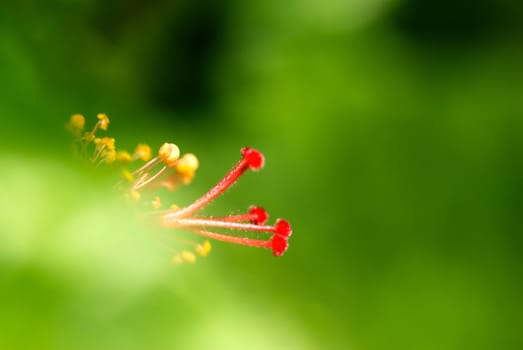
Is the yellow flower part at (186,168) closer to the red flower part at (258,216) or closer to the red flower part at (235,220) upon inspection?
the red flower part at (235,220)

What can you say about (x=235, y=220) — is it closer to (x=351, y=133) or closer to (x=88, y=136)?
(x=88, y=136)

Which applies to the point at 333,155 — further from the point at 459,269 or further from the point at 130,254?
the point at 130,254

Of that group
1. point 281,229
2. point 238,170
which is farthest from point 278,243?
point 238,170

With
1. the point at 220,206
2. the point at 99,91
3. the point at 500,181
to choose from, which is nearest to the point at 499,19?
the point at 500,181

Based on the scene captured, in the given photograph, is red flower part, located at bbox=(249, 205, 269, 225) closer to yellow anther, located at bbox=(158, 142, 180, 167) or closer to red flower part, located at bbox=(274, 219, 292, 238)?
red flower part, located at bbox=(274, 219, 292, 238)

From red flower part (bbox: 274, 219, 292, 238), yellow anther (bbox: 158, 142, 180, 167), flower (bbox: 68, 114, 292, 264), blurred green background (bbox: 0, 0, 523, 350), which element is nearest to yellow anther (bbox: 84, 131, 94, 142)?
flower (bbox: 68, 114, 292, 264)

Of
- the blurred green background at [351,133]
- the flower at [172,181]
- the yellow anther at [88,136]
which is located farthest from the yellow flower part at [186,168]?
the blurred green background at [351,133]

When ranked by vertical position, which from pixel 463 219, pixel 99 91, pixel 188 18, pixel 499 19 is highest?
pixel 499 19
